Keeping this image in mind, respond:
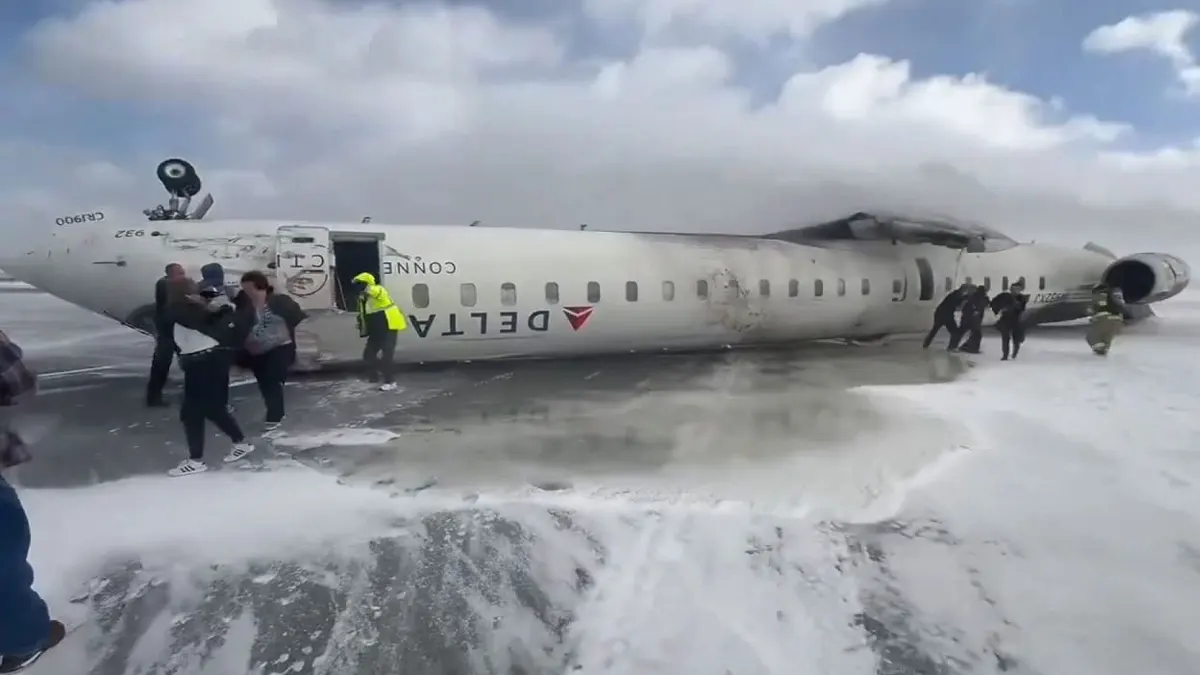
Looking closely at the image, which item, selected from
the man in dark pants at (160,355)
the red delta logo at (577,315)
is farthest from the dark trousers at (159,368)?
the red delta logo at (577,315)

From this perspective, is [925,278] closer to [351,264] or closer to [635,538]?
[351,264]

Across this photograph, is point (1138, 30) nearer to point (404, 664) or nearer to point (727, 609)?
point (727, 609)

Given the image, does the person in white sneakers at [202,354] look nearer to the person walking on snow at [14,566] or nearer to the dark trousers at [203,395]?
the dark trousers at [203,395]

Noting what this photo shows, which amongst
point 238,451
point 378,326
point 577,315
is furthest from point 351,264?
point 238,451

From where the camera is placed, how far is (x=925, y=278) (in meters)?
7.63

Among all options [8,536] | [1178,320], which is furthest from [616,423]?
[1178,320]

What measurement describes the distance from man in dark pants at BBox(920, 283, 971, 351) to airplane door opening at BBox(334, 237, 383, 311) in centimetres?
530

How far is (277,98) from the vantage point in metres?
4.43

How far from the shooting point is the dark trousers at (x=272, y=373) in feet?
12.9

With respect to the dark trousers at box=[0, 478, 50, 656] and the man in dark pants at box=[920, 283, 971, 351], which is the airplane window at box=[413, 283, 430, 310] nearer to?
Result: the dark trousers at box=[0, 478, 50, 656]

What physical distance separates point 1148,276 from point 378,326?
24.0 feet

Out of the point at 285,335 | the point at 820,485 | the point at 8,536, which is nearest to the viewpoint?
the point at 8,536

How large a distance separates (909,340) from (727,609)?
6.13m

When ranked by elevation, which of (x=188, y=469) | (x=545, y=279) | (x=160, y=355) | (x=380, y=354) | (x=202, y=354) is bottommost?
(x=188, y=469)
